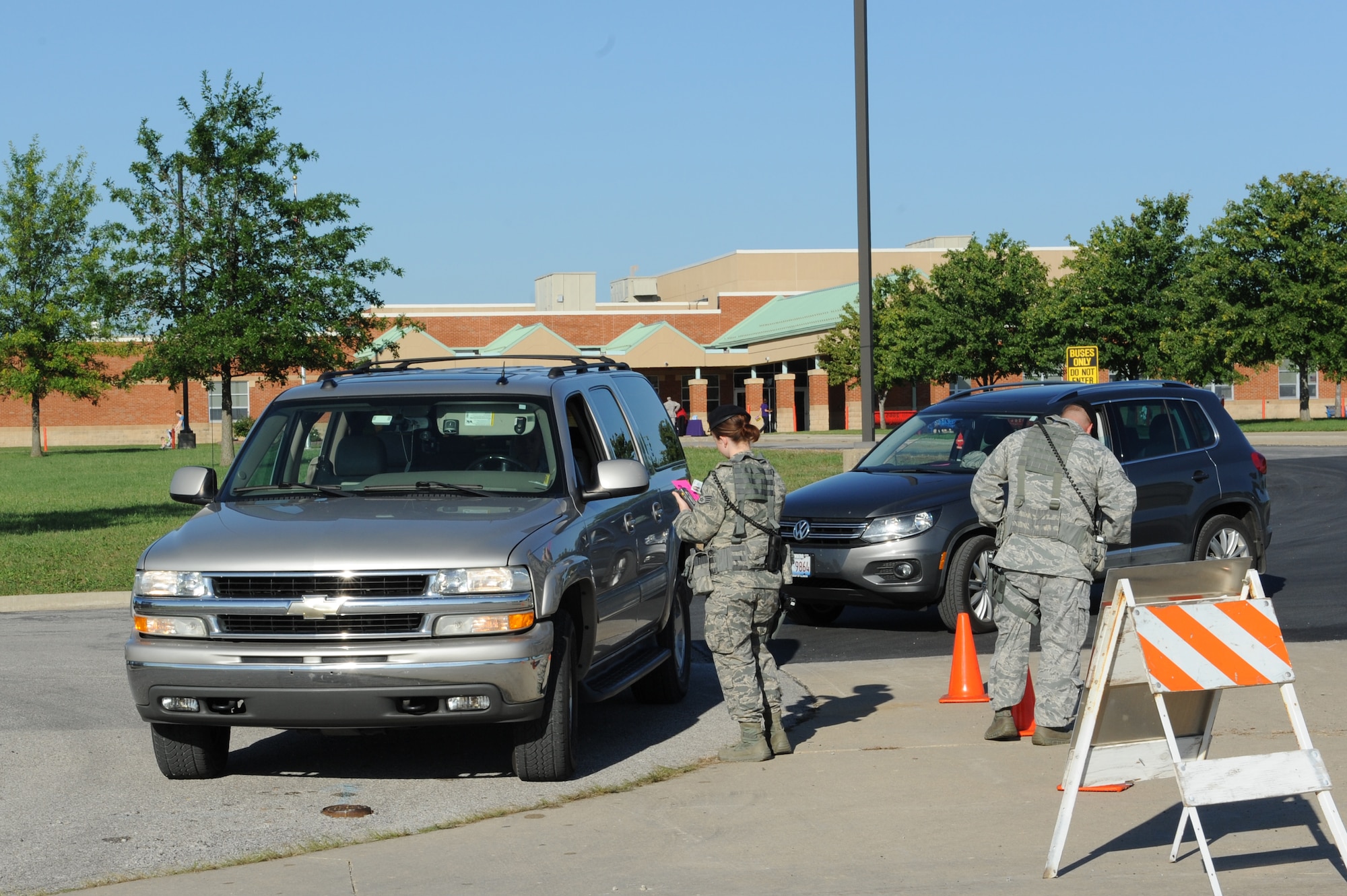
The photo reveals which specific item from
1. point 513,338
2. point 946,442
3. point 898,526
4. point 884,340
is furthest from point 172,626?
point 513,338

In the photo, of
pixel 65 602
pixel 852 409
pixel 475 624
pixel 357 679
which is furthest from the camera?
pixel 852 409

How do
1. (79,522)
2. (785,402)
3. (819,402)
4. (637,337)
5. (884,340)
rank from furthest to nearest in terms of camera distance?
1. (637,337)
2. (819,402)
3. (785,402)
4. (884,340)
5. (79,522)

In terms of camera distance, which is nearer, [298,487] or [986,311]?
[298,487]

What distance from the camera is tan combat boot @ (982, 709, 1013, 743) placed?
25.2 feet

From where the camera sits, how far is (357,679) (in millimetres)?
6336

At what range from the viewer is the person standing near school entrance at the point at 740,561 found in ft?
23.7

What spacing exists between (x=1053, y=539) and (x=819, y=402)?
221 ft

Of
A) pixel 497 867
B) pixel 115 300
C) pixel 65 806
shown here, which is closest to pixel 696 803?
pixel 497 867

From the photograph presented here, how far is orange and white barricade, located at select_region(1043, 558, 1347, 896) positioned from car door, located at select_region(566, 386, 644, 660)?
8.66 ft

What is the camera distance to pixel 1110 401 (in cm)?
1210

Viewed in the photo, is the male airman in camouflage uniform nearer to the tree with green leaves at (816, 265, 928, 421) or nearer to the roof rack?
the roof rack

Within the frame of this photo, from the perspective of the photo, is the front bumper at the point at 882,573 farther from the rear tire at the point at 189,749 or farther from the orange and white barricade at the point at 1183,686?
the orange and white barricade at the point at 1183,686

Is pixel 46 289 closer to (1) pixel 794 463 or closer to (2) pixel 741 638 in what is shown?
(1) pixel 794 463

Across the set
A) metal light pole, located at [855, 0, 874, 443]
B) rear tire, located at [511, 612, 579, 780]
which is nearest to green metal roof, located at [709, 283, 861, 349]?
metal light pole, located at [855, 0, 874, 443]
